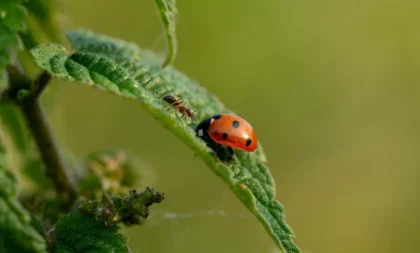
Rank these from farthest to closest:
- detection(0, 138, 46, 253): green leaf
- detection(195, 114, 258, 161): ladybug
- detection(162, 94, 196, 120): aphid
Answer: detection(195, 114, 258, 161): ladybug < detection(162, 94, 196, 120): aphid < detection(0, 138, 46, 253): green leaf

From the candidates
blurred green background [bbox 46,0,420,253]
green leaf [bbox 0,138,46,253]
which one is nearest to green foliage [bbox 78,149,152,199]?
green leaf [bbox 0,138,46,253]

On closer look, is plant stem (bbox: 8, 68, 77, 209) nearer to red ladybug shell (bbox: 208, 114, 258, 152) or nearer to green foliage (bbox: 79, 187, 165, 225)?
green foliage (bbox: 79, 187, 165, 225)

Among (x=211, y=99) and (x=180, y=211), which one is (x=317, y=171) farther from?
(x=211, y=99)

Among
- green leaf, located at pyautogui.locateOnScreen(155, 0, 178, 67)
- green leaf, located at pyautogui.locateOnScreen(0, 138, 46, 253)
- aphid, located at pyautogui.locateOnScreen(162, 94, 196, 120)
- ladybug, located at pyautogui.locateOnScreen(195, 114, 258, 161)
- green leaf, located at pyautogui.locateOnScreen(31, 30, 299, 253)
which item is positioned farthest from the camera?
ladybug, located at pyautogui.locateOnScreen(195, 114, 258, 161)

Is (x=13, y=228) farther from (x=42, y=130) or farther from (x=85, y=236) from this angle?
(x=42, y=130)

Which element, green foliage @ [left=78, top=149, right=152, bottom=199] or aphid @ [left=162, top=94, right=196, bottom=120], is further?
green foliage @ [left=78, top=149, right=152, bottom=199]

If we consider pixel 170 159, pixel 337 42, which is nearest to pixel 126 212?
pixel 170 159

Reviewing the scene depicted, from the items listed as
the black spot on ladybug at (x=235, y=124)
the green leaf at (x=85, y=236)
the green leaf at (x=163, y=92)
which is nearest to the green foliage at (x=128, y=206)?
the green leaf at (x=85, y=236)

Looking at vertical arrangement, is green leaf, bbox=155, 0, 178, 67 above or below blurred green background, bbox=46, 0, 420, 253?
above
